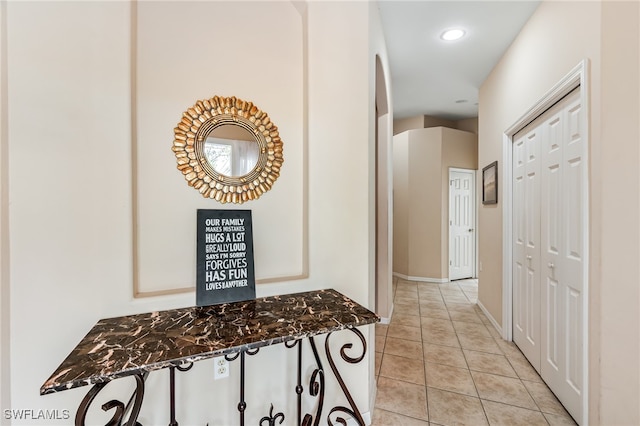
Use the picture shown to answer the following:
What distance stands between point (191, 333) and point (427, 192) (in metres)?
4.66

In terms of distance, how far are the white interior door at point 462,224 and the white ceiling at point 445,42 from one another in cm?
158

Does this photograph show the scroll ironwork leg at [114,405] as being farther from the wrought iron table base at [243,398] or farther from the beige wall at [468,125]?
the beige wall at [468,125]

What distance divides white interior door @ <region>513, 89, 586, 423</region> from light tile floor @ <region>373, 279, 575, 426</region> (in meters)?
0.16

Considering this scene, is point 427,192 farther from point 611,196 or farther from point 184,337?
point 184,337

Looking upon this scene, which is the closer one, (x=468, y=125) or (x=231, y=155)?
(x=231, y=155)

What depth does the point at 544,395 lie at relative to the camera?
74.2 inches

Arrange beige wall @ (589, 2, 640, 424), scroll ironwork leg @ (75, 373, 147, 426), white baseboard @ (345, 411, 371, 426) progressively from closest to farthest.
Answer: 1. scroll ironwork leg @ (75, 373, 147, 426)
2. beige wall @ (589, 2, 640, 424)
3. white baseboard @ (345, 411, 371, 426)

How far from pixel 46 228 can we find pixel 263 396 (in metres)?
1.29

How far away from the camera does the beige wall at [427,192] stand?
15.9 feet

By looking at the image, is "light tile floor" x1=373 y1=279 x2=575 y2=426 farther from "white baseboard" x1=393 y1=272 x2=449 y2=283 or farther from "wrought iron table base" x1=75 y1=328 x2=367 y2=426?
"white baseboard" x1=393 y1=272 x2=449 y2=283

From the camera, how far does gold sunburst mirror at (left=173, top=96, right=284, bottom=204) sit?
4.50 ft

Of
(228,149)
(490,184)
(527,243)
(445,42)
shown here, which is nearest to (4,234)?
(228,149)

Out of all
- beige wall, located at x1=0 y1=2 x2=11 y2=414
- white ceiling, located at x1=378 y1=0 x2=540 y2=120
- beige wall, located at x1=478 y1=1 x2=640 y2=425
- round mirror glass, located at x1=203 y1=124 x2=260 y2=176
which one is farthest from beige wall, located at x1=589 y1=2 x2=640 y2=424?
beige wall, located at x1=0 y1=2 x2=11 y2=414

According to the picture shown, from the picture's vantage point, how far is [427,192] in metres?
4.91
